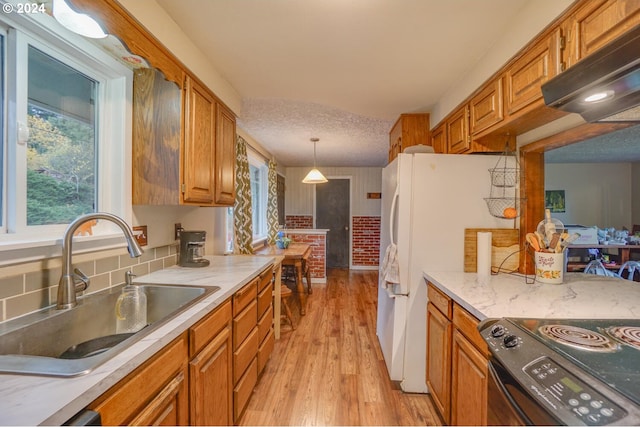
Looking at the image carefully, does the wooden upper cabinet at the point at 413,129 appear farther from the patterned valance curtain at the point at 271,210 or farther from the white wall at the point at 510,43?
the patterned valance curtain at the point at 271,210

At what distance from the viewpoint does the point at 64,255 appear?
3.45 ft

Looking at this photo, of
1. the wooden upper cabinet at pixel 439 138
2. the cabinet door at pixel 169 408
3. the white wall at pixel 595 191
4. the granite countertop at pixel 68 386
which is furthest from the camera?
the white wall at pixel 595 191

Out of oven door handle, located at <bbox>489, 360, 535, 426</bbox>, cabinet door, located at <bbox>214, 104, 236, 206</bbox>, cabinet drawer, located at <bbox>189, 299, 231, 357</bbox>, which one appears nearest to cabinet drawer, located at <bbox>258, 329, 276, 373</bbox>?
cabinet drawer, located at <bbox>189, 299, 231, 357</bbox>

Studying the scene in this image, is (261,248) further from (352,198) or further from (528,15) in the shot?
(528,15)

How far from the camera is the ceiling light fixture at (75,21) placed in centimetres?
96

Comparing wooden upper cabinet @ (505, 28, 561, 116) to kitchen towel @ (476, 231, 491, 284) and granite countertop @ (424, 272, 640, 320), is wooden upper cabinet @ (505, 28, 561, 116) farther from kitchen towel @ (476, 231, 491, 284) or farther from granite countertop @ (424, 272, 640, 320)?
granite countertop @ (424, 272, 640, 320)

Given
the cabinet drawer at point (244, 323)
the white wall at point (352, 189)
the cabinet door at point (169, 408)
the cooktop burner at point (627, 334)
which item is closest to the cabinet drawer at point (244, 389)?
the cabinet drawer at point (244, 323)

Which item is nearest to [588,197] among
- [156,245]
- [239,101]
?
[239,101]

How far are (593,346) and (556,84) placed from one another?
845 mm

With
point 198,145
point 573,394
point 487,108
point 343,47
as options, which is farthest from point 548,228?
point 198,145

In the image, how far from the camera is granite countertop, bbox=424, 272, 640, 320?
112 centimetres

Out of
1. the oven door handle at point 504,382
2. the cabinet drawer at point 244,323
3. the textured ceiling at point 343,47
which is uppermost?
the textured ceiling at point 343,47

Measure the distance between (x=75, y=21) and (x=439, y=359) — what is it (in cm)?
231

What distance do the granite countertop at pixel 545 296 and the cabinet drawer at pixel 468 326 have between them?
0.12ft
